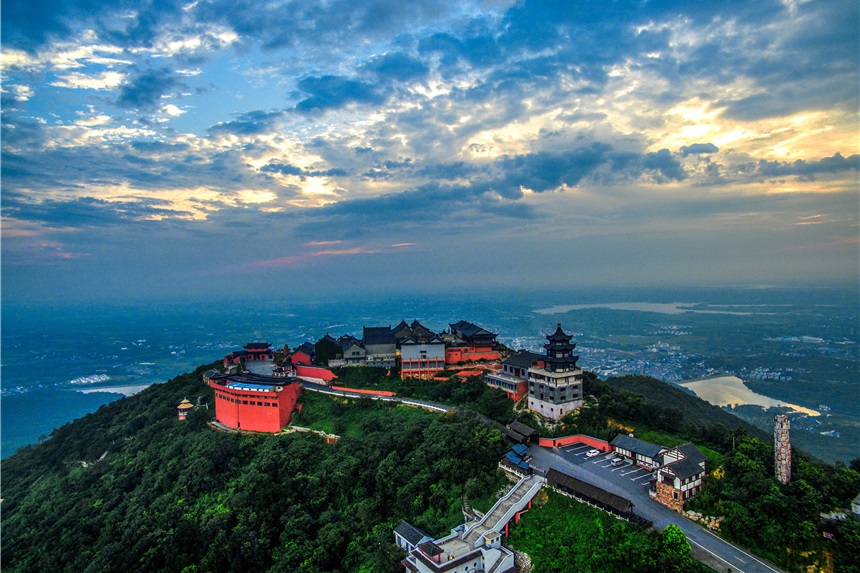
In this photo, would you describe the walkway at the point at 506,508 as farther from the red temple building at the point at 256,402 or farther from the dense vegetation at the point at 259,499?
the red temple building at the point at 256,402

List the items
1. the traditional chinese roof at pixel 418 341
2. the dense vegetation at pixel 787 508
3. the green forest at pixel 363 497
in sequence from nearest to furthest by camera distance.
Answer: the dense vegetation at pixel 787 508
the green forest at pixel 363 497
the traditional chinese roof at pixel 418 341

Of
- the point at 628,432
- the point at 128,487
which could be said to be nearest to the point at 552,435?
the point at 628,432

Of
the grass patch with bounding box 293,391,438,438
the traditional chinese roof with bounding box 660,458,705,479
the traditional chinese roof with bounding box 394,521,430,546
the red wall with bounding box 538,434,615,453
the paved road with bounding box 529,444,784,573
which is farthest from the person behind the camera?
the grass patch with bounding box 293,391,438,438

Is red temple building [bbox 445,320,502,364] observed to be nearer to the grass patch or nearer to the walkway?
the grass patch

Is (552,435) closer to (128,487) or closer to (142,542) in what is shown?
(142,542)

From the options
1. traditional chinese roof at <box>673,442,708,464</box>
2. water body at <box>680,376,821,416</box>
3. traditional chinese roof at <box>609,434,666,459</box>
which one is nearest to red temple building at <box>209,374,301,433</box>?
traditional chinese roof at <box>609,434,666,459</box>

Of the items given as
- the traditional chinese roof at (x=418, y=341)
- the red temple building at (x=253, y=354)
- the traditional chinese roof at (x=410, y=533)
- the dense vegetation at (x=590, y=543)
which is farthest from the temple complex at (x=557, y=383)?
the red temple building at (x=253, y=354)
